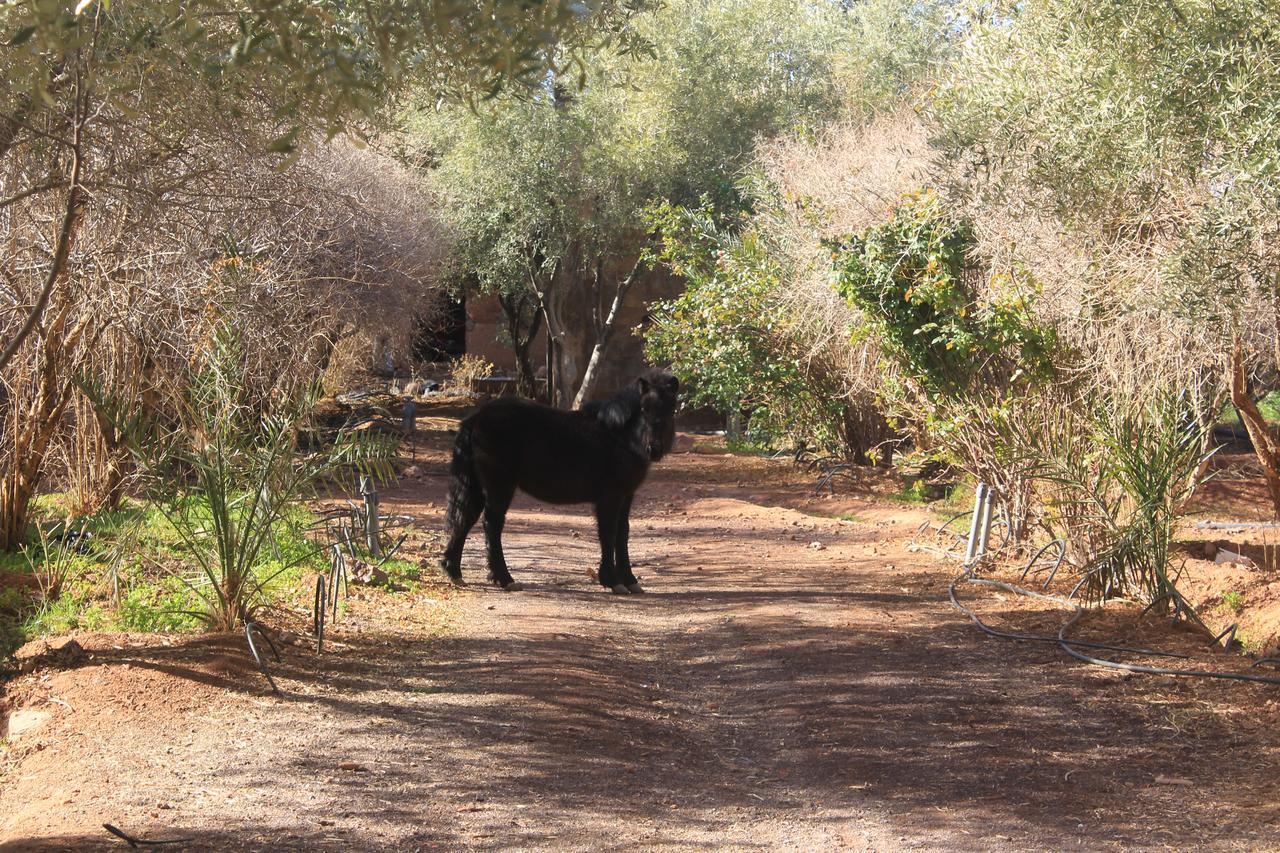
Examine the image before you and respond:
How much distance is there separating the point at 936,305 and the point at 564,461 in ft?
13.1

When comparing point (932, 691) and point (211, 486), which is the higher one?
point (211, 486)

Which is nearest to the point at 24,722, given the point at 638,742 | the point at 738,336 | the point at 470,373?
the point at 638,742

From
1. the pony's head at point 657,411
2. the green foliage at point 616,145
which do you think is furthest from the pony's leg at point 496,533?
the green foliage at point 616,145

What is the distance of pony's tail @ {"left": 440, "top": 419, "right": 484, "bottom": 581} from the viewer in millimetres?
10008

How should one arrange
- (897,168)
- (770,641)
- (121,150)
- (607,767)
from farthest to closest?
1. (897,168)
2. (770,641)
3. (121,150)
4. (607,767)

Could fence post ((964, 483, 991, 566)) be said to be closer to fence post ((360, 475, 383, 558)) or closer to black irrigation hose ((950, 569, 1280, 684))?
black irrigation hose ((950, 569, 1280, 684))

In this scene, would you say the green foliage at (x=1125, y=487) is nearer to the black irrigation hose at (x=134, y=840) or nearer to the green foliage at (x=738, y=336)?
the black irrigation hose at (x=134, y=840)

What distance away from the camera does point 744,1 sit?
82.9 ft

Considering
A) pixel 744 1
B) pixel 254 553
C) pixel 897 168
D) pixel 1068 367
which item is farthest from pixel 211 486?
pixel 744 1

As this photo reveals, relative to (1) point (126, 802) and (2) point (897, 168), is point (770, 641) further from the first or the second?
(2) point (897, 168)

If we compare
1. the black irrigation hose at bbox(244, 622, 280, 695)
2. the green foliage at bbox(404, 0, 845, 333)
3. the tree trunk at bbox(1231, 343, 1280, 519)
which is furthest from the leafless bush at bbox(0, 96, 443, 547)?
the green foliage at bbox(404, 0, 845, 333)

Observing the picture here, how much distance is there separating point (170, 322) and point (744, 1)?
18953 mm

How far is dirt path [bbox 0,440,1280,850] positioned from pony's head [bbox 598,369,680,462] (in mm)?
1451

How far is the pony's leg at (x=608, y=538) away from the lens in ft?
32.4
